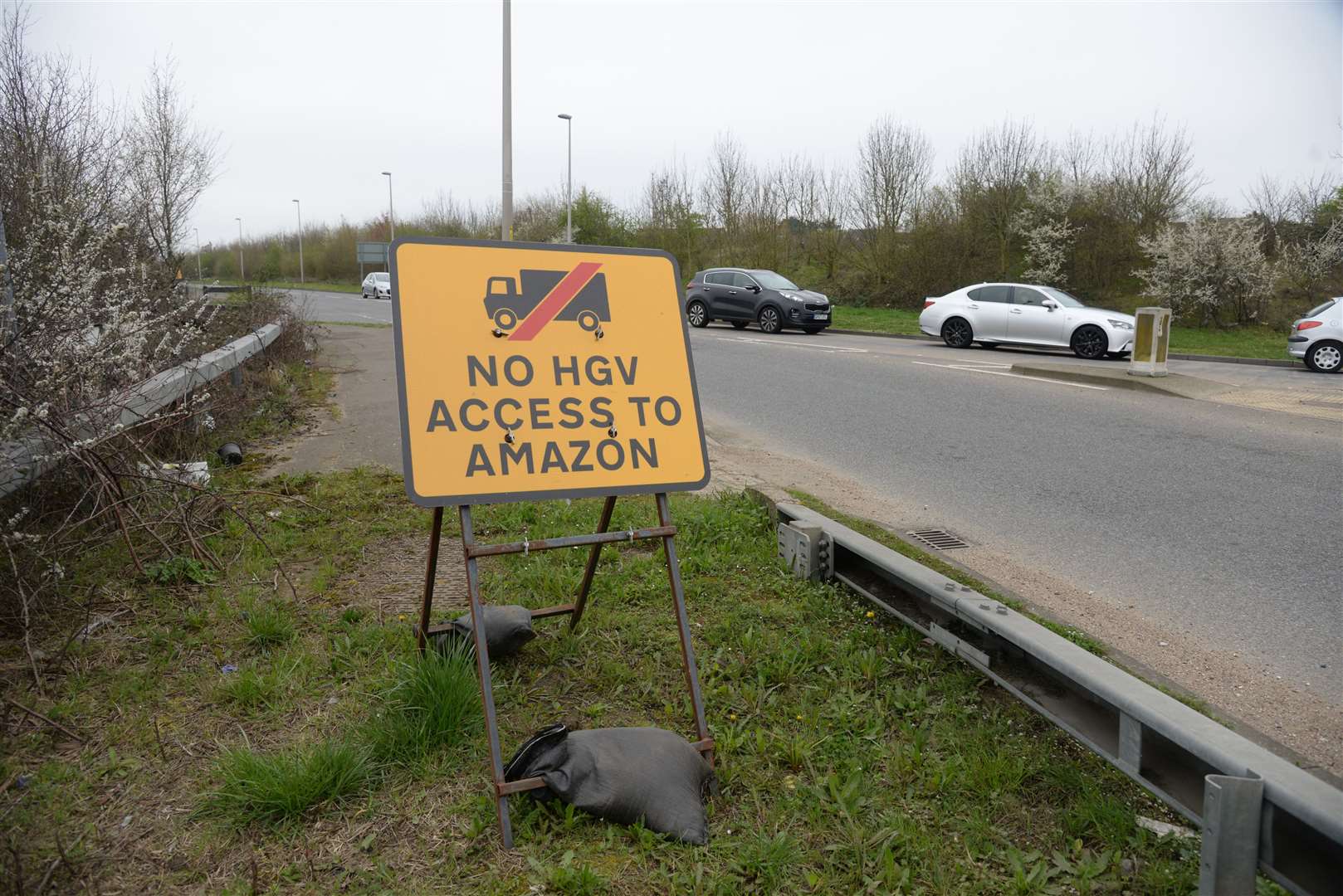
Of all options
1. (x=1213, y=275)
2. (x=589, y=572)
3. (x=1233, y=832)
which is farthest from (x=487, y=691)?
(x=1213, y=275)

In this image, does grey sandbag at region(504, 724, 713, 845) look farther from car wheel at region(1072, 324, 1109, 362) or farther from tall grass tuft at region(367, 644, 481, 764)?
car wheel at region(1072, 324, 1109, 362)

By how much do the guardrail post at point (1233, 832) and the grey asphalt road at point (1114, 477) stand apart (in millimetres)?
2087

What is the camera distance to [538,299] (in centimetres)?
308

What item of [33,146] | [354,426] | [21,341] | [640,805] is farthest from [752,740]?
[33,146]

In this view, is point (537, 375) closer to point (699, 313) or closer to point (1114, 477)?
point (1114, 477)

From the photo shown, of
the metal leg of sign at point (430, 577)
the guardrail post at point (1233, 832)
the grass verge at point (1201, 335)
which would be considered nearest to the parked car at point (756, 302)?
the grass verge at point (1201, 335)

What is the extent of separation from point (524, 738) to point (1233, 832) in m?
1.99

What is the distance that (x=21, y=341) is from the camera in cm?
370

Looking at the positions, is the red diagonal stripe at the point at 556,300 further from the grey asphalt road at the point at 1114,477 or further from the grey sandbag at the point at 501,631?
the grey asphalt road at the point at 1114,477

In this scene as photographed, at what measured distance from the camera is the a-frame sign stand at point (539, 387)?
2.79m

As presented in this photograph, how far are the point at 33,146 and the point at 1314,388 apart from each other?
16.2 meters

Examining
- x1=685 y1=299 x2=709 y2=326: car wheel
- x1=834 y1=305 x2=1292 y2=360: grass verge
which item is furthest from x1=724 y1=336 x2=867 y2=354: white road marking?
x1=834 y1=305 x2=1292 y2=360: grass verge

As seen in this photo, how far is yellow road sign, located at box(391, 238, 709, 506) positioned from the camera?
2.81 metres

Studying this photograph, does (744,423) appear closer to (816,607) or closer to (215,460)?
(215,460)
